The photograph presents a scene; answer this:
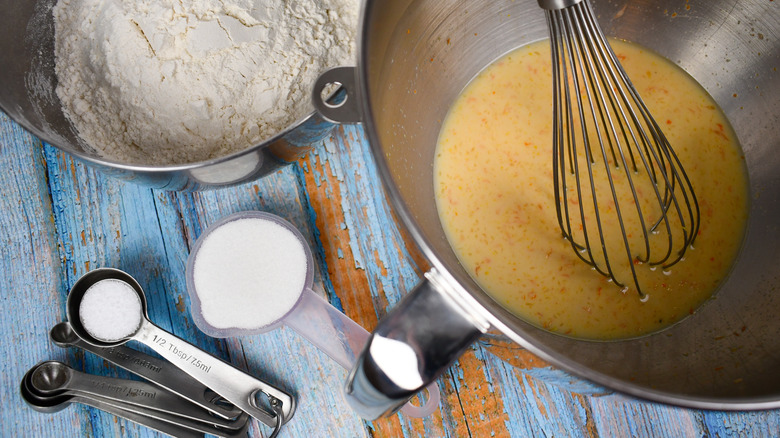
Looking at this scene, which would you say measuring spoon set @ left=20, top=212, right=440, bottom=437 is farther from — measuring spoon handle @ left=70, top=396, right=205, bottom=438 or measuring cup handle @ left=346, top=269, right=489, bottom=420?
measuring cup handle @ left=346, top=269, right=489, bottom=420

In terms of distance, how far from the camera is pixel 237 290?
0.79m

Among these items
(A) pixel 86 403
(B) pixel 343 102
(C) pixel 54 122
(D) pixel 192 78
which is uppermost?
(B) pixel 343 102

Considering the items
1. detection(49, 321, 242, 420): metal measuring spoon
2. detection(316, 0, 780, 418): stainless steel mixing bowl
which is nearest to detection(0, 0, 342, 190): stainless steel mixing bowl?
detection(316, 0, 780, 418): stainless steel mixing bowl

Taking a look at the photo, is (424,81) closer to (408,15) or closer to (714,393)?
(408,15)

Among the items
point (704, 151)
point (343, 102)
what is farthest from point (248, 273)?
point (704, 151)

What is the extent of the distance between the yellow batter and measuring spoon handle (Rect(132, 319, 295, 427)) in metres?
0.34

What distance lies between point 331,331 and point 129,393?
0.29 meters

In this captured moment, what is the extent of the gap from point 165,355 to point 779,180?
2.94ft

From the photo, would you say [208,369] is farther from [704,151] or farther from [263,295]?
[704,151]

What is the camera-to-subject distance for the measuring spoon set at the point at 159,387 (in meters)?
0.77

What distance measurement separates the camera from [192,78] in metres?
0.78

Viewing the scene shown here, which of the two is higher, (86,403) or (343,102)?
(343,102)

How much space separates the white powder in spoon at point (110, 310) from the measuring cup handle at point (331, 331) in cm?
21

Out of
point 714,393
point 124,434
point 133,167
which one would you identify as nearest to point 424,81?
point 133,167
